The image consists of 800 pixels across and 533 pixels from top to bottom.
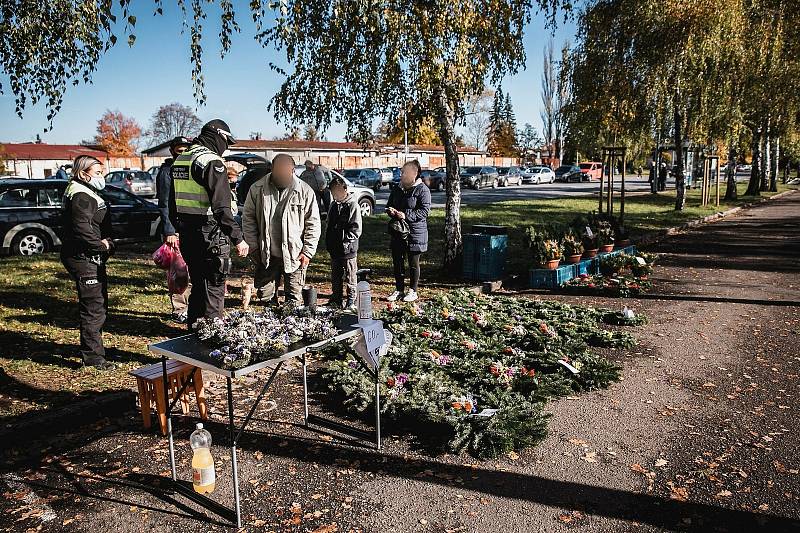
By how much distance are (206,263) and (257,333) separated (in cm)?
187

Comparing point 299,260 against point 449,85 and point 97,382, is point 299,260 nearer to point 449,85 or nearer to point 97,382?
point 97,382

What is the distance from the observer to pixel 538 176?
5325 cm

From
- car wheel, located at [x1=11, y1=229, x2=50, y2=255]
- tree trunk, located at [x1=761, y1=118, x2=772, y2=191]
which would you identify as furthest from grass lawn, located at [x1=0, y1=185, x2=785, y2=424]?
tree trunk, located at [x1=761, y1=118, x2=772, y2=191]

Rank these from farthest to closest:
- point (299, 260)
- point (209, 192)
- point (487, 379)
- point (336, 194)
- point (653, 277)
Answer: point (653, 277)
point (336, 194)
point (299, 260)
point (487, 379)
point (209, 192)

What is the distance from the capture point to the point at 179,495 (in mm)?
3814

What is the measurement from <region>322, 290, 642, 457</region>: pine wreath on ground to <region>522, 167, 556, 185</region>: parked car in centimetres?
4594

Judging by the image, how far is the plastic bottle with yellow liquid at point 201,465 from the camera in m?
3.66

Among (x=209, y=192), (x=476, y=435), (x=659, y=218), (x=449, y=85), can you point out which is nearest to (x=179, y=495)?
(x=476, y=435)

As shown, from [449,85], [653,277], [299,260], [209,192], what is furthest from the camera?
[653,277]

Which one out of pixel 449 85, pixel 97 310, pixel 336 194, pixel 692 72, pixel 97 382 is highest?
pixel 692 72

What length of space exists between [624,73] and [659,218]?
17.5ft

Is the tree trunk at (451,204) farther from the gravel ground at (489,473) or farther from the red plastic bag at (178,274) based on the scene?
the gravel ground at (489,473)

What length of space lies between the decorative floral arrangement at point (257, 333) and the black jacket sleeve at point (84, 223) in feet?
7.65

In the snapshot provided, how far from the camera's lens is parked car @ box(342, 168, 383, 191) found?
40.4 metres
